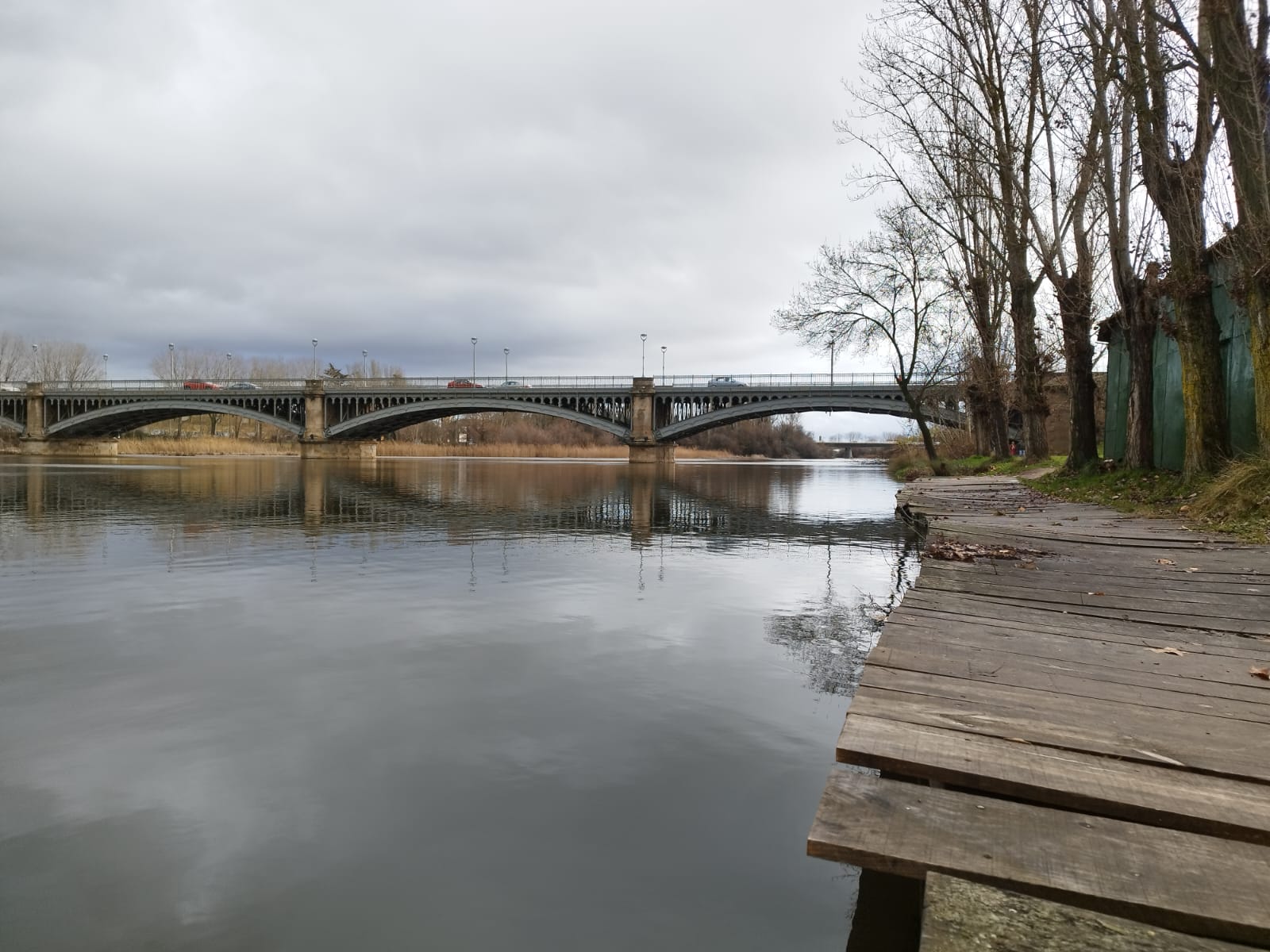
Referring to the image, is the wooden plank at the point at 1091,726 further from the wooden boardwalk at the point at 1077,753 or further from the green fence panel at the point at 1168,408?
the green fence panel at the point at 1168,408

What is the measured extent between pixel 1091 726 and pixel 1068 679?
2.91 feet

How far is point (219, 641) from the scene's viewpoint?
27.4 ft

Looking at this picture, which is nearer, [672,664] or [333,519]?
[672,664]

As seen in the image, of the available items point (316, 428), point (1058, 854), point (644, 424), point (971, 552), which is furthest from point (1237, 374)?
point (316, 428)

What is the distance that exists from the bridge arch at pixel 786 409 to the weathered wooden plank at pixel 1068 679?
54.8 meters

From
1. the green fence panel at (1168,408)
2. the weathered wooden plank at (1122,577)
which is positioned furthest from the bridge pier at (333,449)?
the weathered wooden plank at (1122,577)

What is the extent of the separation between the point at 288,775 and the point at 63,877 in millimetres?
1327

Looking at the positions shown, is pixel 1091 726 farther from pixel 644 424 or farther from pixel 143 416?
pixel 143 416

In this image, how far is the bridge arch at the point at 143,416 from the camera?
82.2 meters

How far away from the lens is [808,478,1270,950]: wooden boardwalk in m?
2.51

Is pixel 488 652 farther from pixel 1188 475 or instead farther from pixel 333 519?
pixel 333 519

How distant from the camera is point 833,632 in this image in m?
9.42

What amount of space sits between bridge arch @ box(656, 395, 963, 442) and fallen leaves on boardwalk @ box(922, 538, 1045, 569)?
49.6m

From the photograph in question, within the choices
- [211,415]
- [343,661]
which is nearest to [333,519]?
[343,661]
